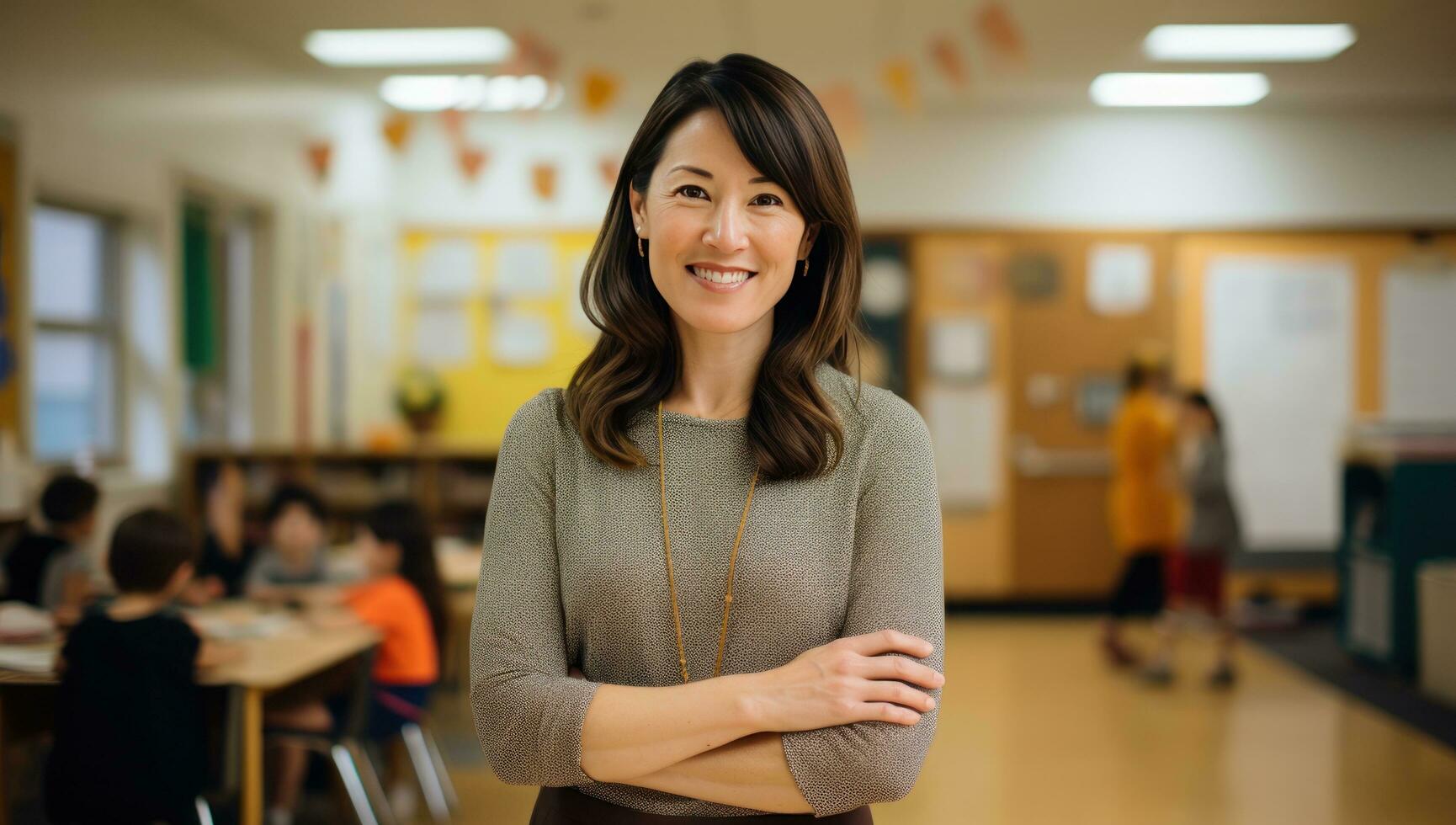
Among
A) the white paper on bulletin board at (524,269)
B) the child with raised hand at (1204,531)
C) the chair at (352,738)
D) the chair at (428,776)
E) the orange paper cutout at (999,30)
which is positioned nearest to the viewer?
Result: the chair at (352,738)

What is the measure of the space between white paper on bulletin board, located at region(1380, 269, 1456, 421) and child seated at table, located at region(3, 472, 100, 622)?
24.7ft

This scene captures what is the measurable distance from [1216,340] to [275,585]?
6.02 meters

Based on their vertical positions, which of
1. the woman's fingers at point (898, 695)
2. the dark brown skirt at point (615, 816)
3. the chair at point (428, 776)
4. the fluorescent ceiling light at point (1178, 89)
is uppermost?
the fluorescent ceiling light at point (1178, 89)

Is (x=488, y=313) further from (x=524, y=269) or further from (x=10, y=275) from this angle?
(x=10, y=275)

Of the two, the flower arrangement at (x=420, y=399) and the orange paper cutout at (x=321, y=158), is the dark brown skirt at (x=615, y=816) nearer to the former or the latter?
the orange paper cutout at (x=321, y=158)

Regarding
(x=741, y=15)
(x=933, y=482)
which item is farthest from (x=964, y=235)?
(x=933, y=482)

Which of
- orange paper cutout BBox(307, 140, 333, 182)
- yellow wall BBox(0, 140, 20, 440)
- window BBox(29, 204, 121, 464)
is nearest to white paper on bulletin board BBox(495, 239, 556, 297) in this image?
orange paper cutout BBox(307, 140, 333, 182)

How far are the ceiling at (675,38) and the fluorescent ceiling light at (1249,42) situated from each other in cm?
11

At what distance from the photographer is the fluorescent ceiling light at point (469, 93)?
22.2 feet

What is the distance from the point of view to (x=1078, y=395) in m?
7.84

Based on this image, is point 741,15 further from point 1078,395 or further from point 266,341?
point 1078,395

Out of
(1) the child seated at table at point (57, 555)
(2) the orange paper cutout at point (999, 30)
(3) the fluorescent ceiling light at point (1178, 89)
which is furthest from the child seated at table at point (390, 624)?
(3) the fluorescent ceiling light at point (1178, 89)

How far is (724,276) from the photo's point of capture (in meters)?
1.23

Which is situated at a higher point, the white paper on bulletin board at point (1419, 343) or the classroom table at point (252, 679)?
the white paper on bulletin board at point (1419, 343)
